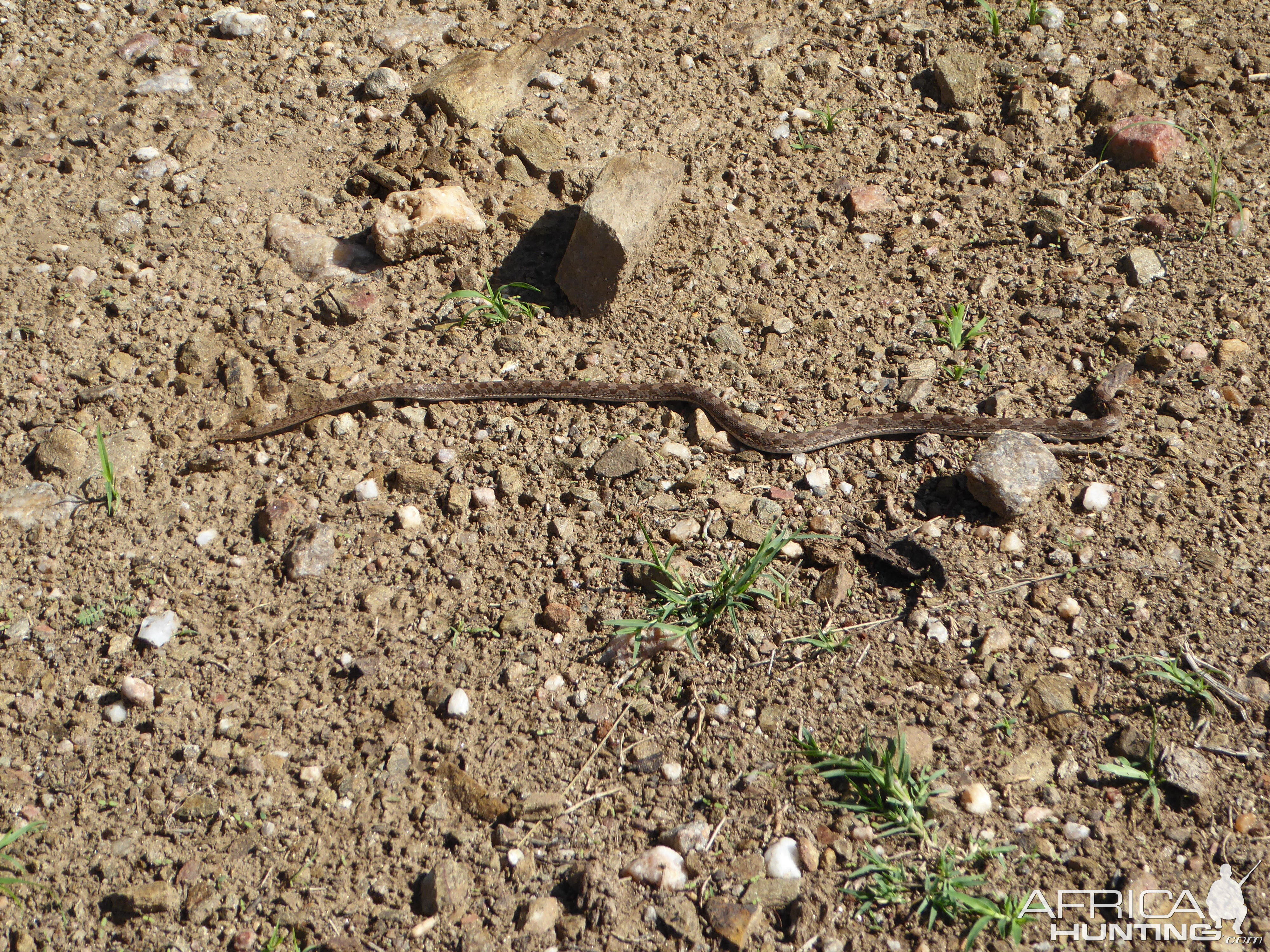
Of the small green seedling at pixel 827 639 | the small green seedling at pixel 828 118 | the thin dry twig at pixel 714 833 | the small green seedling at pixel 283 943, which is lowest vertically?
the small green seedling at pixel 283 943

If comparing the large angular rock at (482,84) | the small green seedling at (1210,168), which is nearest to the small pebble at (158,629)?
the large angular rock at (482,84)

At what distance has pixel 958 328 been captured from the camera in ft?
14.7

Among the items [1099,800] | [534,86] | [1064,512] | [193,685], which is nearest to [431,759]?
[193,685]

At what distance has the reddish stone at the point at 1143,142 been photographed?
4965 millimetres

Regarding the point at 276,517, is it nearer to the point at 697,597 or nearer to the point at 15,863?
the point at 15,863

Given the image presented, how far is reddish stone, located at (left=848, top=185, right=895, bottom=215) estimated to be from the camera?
5020mm

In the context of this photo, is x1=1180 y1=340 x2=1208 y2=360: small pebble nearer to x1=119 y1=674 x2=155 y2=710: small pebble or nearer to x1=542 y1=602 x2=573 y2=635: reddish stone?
x1=542 y1=602 x2=573 y2=635: reddish stone

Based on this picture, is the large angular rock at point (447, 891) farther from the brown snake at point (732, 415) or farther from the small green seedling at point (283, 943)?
the brown snake at point (732, 415)

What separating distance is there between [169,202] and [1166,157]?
5622 mm

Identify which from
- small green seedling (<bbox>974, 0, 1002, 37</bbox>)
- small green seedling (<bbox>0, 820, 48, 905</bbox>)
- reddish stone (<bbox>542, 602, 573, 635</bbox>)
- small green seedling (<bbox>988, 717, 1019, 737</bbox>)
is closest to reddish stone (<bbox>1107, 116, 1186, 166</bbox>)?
small green seedling (<bbox>974, 0, 1002, 37</bbox>)

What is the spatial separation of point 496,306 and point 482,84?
170cm

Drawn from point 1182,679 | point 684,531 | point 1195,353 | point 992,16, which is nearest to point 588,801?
point 684,531

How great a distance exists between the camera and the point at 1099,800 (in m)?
3.04

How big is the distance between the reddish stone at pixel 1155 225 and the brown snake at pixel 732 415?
0.98 m
